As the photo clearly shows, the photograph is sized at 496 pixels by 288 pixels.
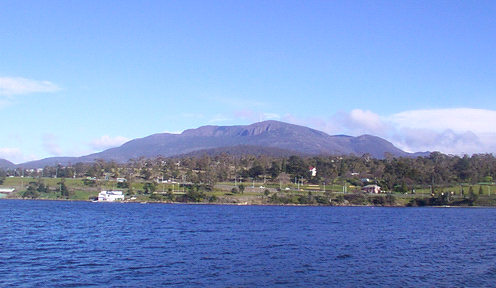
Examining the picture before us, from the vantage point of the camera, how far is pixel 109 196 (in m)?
103

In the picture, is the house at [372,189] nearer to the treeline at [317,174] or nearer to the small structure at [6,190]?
the treeline at [317,174]

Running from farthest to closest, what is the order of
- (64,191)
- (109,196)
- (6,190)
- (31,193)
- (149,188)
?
(6,190)
(149,188)
(64,191)
(31,193)
(109,196)

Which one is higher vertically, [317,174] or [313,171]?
[313,171]

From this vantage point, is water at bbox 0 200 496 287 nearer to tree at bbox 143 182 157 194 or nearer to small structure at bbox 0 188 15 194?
tree at bbox 143 182 157 194

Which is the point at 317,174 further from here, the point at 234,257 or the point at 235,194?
the point at 234,257

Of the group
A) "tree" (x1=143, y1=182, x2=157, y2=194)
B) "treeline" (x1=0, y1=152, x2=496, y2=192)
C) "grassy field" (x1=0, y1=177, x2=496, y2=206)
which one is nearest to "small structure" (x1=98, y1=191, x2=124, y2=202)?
"grassy field" (x1=0, y1=177, x2=496, y2=206)

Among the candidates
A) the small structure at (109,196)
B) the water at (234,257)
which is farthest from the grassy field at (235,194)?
the water at (234,257)

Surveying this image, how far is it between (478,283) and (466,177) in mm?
126440

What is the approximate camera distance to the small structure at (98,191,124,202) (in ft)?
334

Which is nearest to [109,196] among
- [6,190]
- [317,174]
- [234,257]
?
[6,190]

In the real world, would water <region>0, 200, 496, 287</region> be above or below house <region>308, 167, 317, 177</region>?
below

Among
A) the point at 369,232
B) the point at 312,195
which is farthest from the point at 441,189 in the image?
the point at 369,232

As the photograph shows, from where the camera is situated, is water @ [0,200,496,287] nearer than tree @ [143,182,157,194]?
Yes

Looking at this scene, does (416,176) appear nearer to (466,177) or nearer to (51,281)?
(466,177)
